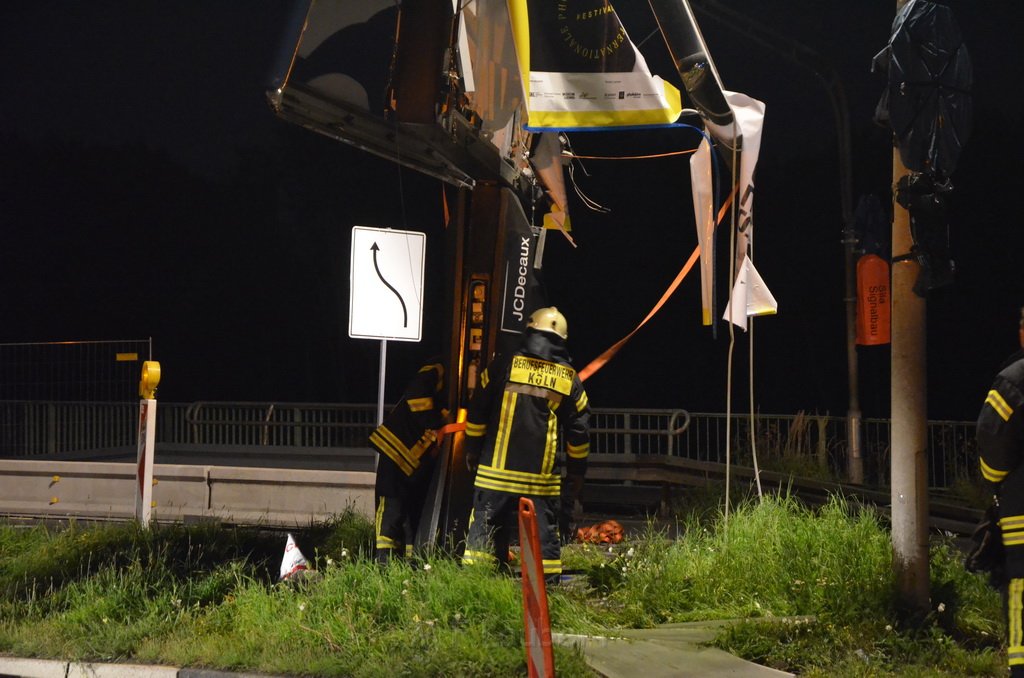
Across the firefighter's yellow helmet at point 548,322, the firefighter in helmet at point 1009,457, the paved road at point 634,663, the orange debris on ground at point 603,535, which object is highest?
the firefighter's yellow helmet at point 548,322

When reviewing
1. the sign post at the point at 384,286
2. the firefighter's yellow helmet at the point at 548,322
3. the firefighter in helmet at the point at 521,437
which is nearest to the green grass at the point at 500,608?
the firefighter in helmet at the point at 521,437

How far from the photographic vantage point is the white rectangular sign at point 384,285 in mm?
9273

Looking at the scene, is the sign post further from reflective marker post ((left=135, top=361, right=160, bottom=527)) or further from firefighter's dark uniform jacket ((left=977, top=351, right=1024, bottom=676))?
firefighter's dark uniform jacket ((left=977, top=351, right=1024, bottom=676))

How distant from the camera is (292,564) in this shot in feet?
27.6

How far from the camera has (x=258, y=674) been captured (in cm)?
654

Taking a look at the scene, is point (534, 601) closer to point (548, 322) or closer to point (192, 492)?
point (548, 322)

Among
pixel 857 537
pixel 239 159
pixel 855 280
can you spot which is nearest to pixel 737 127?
pixel 857 537

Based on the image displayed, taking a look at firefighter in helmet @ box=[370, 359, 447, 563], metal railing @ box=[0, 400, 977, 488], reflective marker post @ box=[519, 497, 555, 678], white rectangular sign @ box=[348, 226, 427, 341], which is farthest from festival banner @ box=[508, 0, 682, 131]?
metal railing @ box=[0, 400, 977, 488]

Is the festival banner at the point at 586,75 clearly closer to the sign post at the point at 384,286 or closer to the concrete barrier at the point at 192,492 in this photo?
the sign post at the point at 384,286

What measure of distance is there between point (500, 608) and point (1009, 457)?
3039 mm

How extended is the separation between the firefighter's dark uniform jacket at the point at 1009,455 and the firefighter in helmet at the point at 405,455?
427 centimetres

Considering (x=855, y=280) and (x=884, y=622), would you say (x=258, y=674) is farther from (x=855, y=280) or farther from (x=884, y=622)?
(x=855, y=280)

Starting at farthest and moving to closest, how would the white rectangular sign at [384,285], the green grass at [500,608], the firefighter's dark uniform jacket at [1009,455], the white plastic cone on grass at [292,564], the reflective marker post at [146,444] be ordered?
the reflective marker post at [146,444]
the white rectangular sign at [384,285]
the white plastic cone on grass at [292,564]
the green grass at [500,608]
the firefighter's dark uniform jacket at [1009,455]

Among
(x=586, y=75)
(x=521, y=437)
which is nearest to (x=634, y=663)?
(x=521, y=437)
